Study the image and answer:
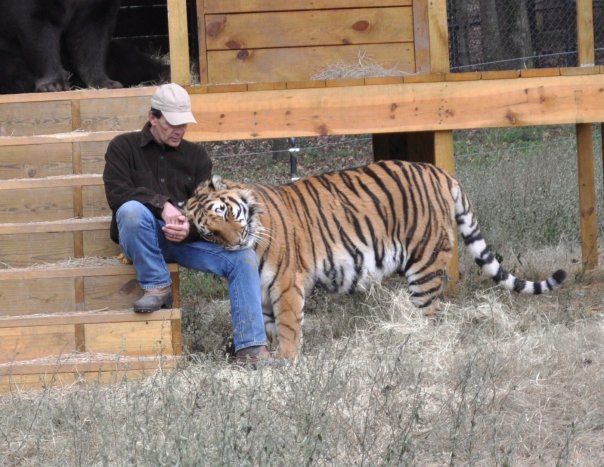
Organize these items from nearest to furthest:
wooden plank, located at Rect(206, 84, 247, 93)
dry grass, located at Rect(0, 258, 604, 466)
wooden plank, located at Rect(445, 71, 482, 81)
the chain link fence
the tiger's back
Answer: dry grass, located at Rect(0, 258, 604, 466) → the tiger's back → wooden plank, located at Rect(206, 84, 247, 93) → wooden plank, located at Rect(445, 71, 482, 81) → the chain link fence

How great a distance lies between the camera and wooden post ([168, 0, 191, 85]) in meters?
6.97

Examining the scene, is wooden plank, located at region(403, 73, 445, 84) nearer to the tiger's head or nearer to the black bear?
the tiger's head

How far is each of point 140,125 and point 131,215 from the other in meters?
1.37

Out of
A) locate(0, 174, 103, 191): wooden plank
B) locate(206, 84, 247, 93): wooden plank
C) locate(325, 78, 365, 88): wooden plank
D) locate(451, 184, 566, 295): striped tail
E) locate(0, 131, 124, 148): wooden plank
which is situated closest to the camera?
locate(0, 174, 103, 191): wooden plank

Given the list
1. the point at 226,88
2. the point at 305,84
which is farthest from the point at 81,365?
the point at 305,84

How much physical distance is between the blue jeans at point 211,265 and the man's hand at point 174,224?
7 centimetres

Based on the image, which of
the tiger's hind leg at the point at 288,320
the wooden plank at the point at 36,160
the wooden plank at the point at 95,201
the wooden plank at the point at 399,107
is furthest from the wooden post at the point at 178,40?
the tiger's hind leg at the point at 288,320

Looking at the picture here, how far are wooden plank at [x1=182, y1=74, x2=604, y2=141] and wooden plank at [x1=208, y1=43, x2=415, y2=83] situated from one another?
591 mm

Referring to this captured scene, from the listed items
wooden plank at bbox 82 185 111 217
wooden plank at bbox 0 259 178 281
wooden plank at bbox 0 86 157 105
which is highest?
wooden plank at bbox 0 86 157 105

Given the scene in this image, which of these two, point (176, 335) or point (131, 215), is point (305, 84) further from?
point (176, 335)

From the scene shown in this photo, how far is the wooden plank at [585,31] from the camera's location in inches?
297

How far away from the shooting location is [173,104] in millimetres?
5699

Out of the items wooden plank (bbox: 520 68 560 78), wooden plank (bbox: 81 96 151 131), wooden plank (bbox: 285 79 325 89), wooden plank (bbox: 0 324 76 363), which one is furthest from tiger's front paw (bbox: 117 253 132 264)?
wooden plank (bbox: 520 68 560 78)

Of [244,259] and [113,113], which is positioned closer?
[244,259]
